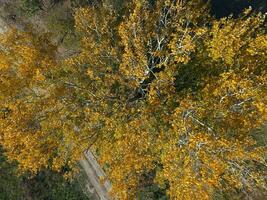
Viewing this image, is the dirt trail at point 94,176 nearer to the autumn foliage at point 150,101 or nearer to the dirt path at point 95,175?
the dirt path at point 95,175

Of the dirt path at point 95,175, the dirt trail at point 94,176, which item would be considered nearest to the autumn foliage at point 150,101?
the dirt path at point 95,175

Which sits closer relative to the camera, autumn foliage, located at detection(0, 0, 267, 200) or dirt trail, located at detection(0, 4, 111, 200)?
autumn foliage, located at detection(0, 0, 267, 200)

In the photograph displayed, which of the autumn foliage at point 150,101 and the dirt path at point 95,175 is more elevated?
the autumn foliage at point 150,101

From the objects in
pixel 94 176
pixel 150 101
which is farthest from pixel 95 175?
pixel 150 101

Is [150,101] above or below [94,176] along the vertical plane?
above

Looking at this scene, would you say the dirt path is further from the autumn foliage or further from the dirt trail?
the autumn foliage

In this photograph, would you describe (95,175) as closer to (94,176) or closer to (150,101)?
(94,176)

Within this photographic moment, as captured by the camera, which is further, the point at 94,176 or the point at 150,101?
the point at 94,176

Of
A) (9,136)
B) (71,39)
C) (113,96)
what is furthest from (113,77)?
(71,39)

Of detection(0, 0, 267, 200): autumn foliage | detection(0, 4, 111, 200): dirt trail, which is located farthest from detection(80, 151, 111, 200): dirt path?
detection(0, 0, 267, 200): autumn foliage
